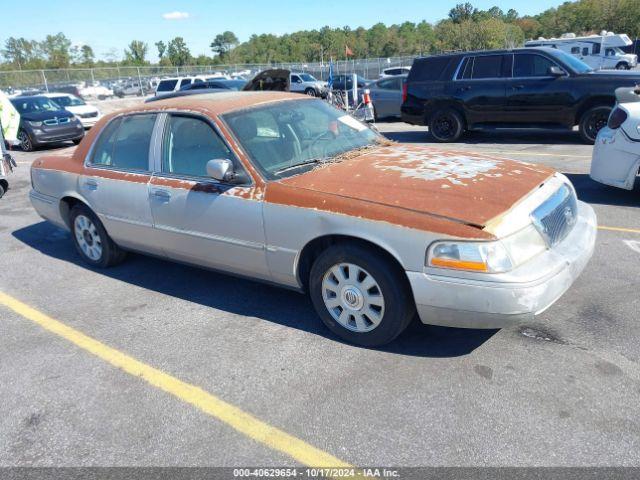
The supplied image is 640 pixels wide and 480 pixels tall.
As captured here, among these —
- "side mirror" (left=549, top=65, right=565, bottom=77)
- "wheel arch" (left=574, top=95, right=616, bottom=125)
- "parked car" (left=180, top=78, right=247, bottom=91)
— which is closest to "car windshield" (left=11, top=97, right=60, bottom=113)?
"parked car" (left=180, top=78, right=247, bottom=91)

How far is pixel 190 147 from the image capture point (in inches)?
172

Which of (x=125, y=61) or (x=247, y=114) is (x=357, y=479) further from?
(x=125, y=61)

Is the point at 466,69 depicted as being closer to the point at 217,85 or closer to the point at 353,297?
the point at 353,297

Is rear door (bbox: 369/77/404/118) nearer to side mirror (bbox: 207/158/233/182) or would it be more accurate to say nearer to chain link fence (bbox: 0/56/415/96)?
side mirror (bbox: 207/158/233/182)

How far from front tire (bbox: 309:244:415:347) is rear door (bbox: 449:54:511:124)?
910 centimetres

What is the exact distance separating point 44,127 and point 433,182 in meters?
14.5

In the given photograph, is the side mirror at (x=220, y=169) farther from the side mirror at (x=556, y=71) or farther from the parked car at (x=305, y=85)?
the parked car at (x=305, y=85)

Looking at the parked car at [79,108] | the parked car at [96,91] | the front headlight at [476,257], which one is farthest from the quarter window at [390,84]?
the parked car at [96,91]

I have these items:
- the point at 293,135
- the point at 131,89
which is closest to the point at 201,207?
the point at 293,135

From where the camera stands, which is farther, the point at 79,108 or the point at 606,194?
the point at 79,108

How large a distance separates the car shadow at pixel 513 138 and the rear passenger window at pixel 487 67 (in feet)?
4.64

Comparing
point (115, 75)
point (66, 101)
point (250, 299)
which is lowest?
point (250, 299)

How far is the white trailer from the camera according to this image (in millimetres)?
32875

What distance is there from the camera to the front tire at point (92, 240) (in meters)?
5.30
